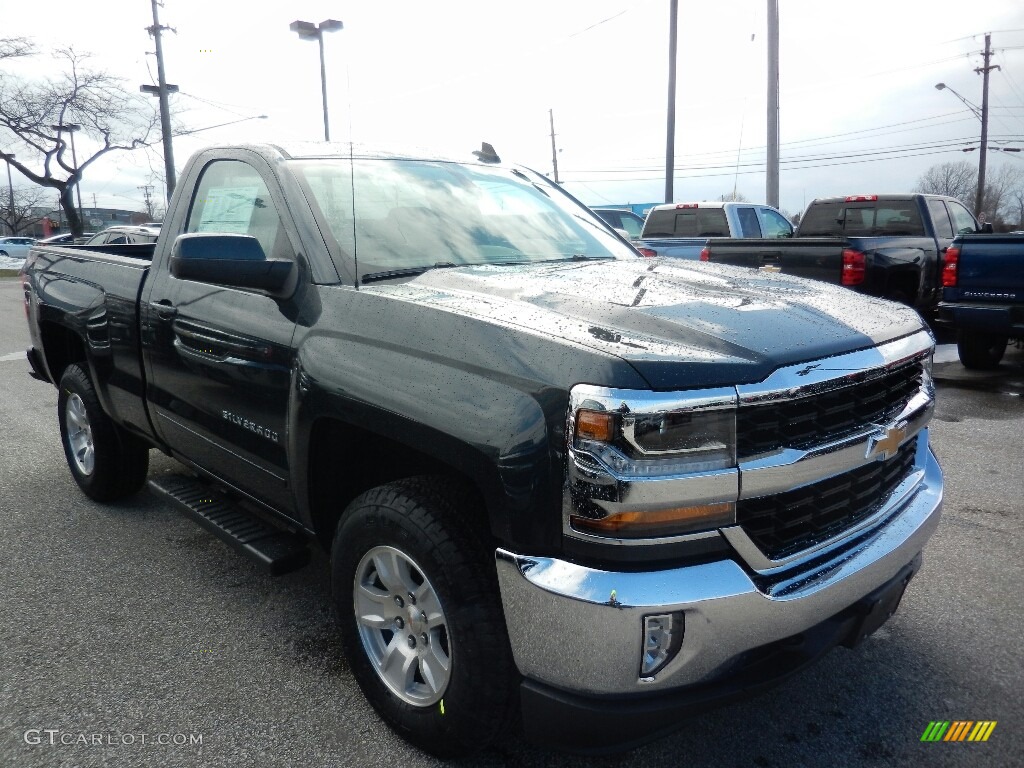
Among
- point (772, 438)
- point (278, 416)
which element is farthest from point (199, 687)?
point (772, 438)

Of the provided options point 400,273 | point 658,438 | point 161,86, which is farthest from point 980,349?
point 161,86

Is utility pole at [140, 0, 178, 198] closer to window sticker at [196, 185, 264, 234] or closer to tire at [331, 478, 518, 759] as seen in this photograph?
window sticker at [196, 185, 264, 234]

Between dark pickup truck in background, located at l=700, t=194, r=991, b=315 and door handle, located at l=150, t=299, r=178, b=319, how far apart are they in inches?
218

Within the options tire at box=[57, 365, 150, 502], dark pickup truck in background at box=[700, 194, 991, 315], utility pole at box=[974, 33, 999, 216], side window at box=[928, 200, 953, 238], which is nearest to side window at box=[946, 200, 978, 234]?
dark pickup truck in background at box=[700, 194, 991, 315]

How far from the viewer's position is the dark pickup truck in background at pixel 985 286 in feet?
23.8

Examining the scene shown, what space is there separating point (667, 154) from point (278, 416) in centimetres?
2011

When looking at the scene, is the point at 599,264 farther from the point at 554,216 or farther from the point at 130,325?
the point at 130,325

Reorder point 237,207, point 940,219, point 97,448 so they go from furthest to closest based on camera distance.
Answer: point 940,219, point 97,448, point 237,207

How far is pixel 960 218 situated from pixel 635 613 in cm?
1168

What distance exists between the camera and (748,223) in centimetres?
1294

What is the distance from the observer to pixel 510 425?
1.93 metres

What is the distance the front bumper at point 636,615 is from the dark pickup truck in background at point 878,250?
5.77 meters

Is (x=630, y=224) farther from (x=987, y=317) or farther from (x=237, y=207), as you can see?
(x=237, y=207)

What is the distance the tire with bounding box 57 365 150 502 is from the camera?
14.2 ft
